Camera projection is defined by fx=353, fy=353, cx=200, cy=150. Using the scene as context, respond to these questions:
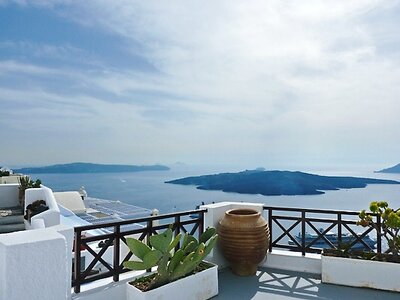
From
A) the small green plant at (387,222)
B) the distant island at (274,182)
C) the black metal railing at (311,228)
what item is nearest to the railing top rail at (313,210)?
the black metal railing at (311,228)

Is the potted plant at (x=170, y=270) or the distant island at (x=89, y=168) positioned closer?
the potted plant at (x=170, y=270)

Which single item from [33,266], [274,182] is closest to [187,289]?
[33,266]

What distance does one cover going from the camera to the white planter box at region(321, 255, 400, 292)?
407 cm

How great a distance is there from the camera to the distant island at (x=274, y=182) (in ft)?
27.0

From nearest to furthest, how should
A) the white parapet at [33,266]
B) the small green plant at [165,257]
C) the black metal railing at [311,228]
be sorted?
the white parapet at [33,266], the small green plant at [165,257], the black metal railing at [311,228]

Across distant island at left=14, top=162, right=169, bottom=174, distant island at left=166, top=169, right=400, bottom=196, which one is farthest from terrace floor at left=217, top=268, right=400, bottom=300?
distant island at left=14, top=162, right=169, bottom=174

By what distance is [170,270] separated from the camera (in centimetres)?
356

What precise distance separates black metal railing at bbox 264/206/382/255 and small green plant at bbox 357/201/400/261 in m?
0.10

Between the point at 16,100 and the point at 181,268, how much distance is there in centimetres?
1143

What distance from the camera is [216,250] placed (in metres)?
4.76

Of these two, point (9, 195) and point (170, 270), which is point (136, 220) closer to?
point (170, 270)

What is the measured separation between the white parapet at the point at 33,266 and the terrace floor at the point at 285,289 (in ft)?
6.47

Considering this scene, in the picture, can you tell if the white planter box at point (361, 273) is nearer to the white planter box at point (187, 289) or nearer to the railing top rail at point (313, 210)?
the railing top rail at point (313, 210)

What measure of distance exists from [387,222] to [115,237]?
3.16m
